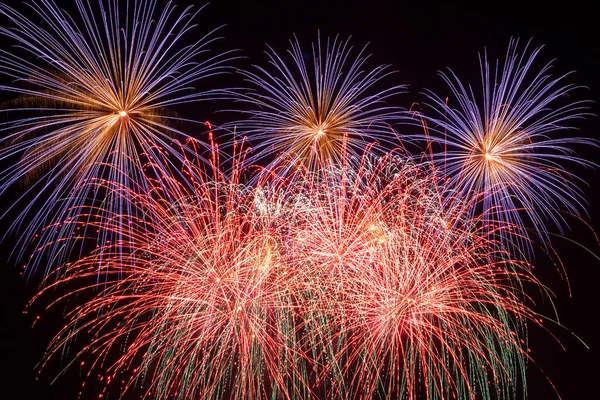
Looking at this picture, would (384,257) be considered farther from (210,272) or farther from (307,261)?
(210,272)

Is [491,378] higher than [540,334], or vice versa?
[540,334]

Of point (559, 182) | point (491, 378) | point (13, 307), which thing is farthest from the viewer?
point (491, 378)

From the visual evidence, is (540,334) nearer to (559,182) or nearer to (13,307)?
(559,182)

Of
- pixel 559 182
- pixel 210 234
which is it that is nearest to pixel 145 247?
pixel 210 234

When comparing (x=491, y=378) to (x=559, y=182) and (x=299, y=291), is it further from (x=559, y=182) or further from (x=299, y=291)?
(x=299, y=291)

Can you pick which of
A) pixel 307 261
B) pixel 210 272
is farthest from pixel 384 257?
pixel 210 272

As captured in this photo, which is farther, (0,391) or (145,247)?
(0,391)

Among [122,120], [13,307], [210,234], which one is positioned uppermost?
[122,120]

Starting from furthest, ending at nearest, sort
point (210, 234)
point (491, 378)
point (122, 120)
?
point (491, 378), point (210, 234), point (122, 120)

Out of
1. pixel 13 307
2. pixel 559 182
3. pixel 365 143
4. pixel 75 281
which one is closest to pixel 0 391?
pixel 13 307
